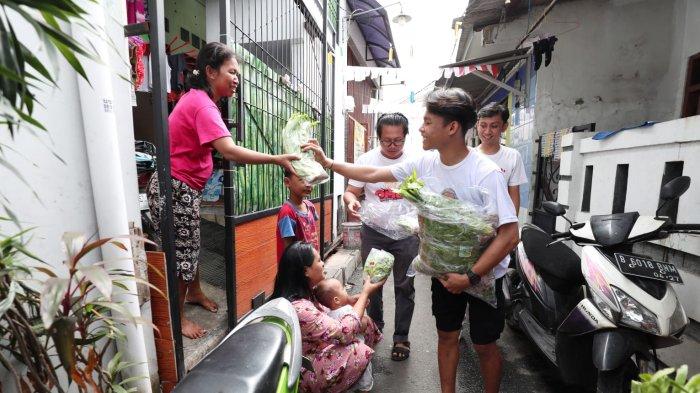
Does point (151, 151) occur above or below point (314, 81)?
below

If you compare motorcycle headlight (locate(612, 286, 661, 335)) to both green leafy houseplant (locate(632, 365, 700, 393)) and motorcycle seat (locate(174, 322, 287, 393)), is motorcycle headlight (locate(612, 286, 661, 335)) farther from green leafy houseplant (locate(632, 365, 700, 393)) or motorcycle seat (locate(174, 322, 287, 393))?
motorcycle seat (locate(174, 322, 287, 393))

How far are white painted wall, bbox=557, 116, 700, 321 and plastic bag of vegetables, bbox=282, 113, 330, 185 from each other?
9.10 ft

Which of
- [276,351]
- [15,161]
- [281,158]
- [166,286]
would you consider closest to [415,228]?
[281,158]

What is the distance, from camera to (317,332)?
2.04m

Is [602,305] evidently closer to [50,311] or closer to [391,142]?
[391,142]

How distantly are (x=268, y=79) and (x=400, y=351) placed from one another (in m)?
2.89

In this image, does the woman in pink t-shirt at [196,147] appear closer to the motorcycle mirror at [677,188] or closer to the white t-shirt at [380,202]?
the white t-shirt at [380,202]

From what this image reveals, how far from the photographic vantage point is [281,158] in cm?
231

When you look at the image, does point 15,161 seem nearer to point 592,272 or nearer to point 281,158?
point 281,158

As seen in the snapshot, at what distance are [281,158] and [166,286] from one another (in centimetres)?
99

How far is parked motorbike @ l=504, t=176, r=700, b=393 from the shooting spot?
1904 mm

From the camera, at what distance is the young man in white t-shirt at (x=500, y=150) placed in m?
3.21

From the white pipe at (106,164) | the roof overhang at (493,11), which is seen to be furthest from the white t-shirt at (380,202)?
the roof overhang at (493,11)

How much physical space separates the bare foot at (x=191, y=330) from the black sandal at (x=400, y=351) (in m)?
1.56
